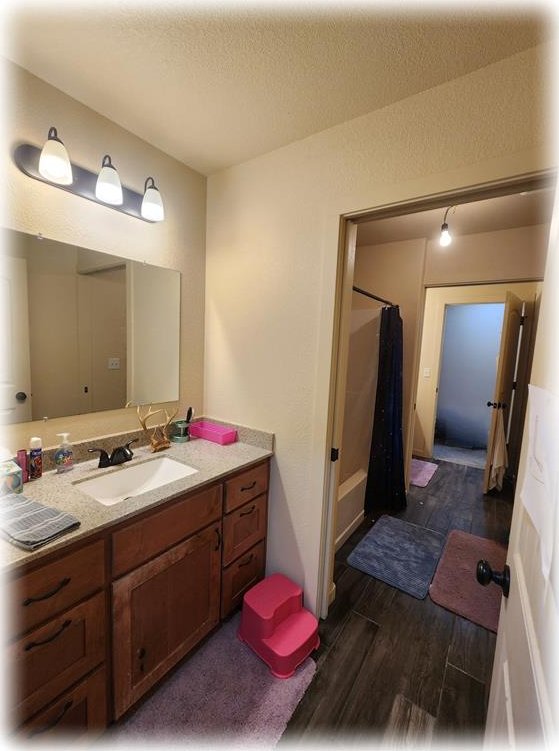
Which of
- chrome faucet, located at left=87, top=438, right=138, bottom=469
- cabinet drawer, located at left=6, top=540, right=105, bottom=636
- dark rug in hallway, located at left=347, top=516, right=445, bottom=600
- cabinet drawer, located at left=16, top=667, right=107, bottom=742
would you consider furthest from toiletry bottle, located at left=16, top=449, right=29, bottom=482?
dark rug in hallway, located at left=347, top=516, right=445, bottom=600

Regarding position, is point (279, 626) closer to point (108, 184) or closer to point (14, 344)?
point (14, 344)

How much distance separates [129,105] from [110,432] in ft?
5.15

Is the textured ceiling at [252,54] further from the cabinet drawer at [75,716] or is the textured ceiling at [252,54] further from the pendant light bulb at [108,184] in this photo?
the cabinet drawer at [75,716]

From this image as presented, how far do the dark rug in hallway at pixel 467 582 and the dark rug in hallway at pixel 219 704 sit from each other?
0.98 metres

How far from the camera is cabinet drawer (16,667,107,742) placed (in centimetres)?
95

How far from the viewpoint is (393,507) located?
288 centimetres

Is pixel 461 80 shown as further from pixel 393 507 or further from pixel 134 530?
pixel 393 507

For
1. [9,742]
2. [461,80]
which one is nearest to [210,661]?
[9,742]

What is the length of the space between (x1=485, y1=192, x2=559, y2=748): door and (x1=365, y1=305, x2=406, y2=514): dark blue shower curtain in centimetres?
193

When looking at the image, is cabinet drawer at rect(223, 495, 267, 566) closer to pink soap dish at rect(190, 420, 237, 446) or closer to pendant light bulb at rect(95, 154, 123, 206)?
pink soap dish at rect(190, 420, 237, 446)

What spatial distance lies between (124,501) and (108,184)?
54.5 inches

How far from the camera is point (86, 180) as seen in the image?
1.42m

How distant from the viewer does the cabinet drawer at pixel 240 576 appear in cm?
160

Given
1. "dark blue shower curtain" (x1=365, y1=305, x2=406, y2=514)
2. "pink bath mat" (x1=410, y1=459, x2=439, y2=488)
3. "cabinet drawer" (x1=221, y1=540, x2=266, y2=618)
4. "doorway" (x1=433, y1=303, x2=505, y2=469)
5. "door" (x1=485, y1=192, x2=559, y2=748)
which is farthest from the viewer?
"doorway" (x1=433, y1=303, x2=505, y2=469)
